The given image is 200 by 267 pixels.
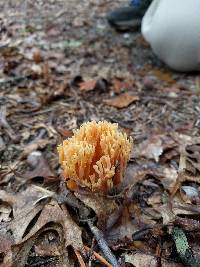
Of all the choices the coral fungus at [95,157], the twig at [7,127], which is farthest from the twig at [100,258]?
the twig at [7,127]

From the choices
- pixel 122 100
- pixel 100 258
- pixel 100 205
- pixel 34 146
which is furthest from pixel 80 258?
pixel 122 100

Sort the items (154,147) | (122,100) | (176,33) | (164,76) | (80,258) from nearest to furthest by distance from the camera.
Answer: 1. (80,258)
2. (154,147)
3. (122,100)
4. (176,33)
5. (164,76)

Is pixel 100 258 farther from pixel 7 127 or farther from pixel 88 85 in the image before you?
pixel 88 85

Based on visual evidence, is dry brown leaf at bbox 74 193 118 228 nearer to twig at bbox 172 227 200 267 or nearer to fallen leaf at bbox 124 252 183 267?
fallen leaf at bbox 124 252 183 267

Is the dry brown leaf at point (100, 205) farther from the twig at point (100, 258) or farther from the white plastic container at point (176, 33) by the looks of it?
the white plastic container at point (176, 33)

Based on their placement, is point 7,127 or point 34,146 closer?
point 34,146
